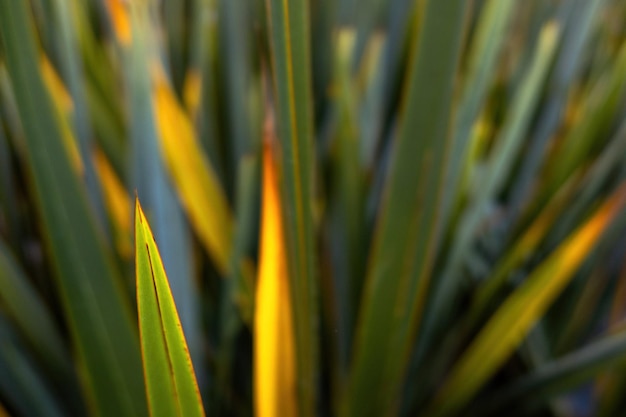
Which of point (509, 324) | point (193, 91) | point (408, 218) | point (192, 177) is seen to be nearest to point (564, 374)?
point (509, 324)

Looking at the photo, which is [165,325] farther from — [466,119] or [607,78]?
[607,78]

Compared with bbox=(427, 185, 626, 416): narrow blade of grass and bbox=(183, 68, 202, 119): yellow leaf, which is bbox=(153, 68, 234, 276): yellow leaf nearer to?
bbox=(183, 68, 202, 119): yellow leaf

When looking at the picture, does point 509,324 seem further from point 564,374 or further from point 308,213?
point 308,213

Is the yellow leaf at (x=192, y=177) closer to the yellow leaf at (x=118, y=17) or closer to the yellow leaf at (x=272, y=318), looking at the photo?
the yellow leaf at (x=118, y=17)

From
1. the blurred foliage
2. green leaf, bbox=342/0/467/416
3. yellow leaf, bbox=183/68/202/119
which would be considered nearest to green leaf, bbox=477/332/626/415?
the blurred foliage

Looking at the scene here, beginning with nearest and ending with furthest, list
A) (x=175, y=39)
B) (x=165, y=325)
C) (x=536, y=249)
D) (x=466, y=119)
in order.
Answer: (x=165, y=325)
(x=466, y=119)
(x=536, y=249)
(x=175, y=39)

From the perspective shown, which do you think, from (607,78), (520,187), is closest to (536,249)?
(520,187)
